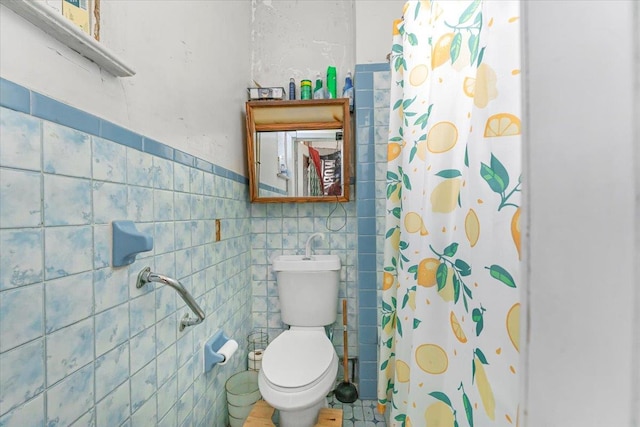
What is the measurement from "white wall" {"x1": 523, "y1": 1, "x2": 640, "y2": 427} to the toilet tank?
1.52 m

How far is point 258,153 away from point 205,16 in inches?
27.5

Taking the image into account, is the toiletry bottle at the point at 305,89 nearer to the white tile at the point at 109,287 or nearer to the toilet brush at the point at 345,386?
the toilet brush at the point at 345,386

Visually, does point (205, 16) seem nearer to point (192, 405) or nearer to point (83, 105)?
point (83, 105)

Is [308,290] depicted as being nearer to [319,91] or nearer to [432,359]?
[432,359]

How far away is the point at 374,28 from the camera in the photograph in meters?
1.70

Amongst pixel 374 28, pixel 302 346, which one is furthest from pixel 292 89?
pixel 302 346

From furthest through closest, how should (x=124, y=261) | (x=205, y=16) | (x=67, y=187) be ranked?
(x=205, y=16) → (x=124, y=261) → (x=67, y=187)

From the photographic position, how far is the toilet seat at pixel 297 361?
1.16 metres

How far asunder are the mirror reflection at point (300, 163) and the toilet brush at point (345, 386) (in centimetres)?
74

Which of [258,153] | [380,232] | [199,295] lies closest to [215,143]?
[258,153]

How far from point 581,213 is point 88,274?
82cm

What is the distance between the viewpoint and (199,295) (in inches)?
45.0

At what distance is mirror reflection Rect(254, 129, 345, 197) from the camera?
5.78 feet

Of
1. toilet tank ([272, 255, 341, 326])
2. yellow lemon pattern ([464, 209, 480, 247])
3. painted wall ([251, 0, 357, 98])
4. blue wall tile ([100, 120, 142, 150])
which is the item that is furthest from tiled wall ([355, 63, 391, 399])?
blue wall tile ([100, 120, 142, 150])
